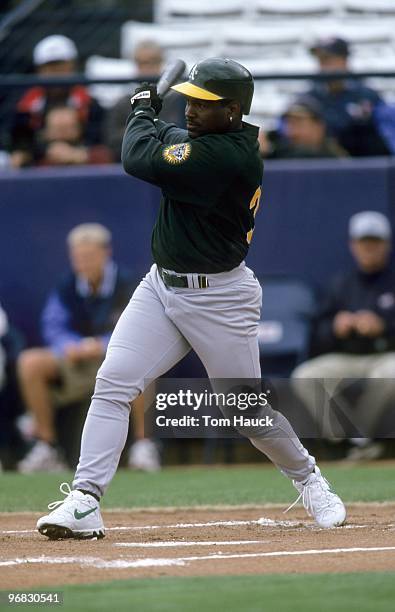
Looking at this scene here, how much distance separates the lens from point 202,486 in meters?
7.76

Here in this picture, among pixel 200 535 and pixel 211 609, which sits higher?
pixel 211 609

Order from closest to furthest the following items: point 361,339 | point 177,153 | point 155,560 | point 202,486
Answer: point 155,560 < point 177,153 < point 202,486 < point 361,339

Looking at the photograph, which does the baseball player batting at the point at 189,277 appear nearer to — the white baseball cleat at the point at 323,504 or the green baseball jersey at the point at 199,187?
the green baseball jersey at the point at 199,187

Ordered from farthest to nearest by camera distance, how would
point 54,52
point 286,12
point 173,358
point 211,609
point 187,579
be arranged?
point 286,12, point 54,52, point 173,358, point 187,579, point 211,609

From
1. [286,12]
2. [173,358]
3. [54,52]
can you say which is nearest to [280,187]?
[54,52]

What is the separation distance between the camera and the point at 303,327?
31.2ft

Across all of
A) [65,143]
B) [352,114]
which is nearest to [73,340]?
[65,143]

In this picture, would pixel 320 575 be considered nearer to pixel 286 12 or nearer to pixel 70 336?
pixel 70 336

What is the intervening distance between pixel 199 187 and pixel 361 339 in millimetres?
4484

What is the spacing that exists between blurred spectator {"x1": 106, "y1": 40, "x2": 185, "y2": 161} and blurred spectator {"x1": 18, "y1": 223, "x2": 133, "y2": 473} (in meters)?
0.98

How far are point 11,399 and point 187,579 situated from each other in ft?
19.1

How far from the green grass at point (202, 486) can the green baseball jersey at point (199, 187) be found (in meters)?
2.04

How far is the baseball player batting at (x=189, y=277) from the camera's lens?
4.97 meters

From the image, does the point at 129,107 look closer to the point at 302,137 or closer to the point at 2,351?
the point at 302,137
